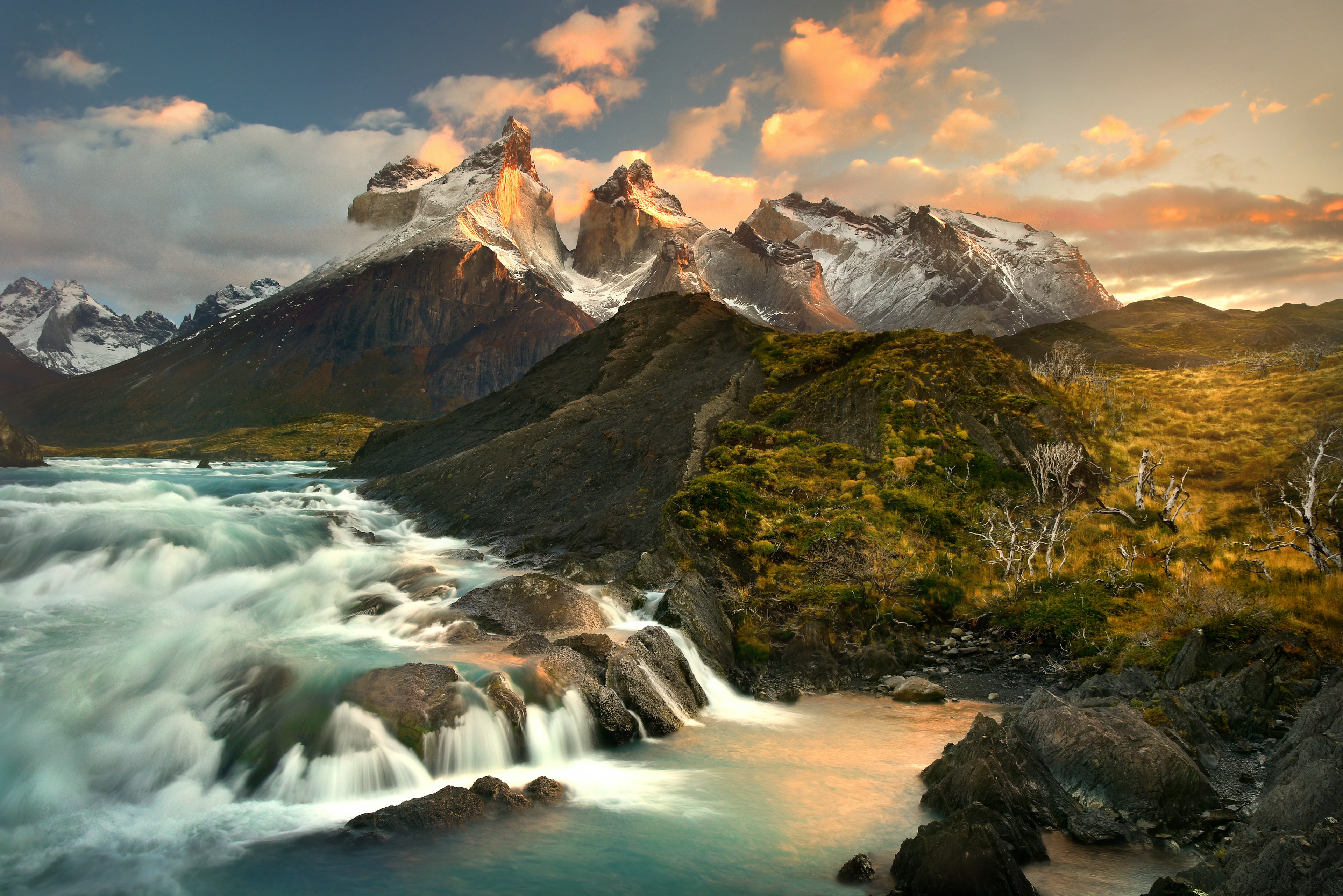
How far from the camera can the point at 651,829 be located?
36.8 ft

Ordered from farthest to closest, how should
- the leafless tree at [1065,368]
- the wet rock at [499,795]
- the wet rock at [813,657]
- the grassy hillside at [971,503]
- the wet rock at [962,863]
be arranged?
the leafless tree at [1065,368] < the wet rock at [813,657] < the grassy hillside at [971,503] < the wet rock at [499,795] < the wet rock at [962,863]

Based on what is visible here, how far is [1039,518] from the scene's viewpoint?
80.7 ft

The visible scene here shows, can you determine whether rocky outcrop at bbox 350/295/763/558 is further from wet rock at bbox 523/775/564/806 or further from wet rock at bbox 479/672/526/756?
wet rock at bbox 523/775/564/806

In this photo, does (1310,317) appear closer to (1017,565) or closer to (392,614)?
(1017,565)

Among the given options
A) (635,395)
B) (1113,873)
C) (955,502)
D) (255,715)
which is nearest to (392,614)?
(255,715)

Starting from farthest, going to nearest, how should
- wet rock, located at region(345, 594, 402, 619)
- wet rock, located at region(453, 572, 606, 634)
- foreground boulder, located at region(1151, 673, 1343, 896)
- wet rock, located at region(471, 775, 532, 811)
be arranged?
1. wet rock, located at region(345, 594, 402, 619)
2. wet rock, located at region(453, 572, 606, 634)
3. wet rock, located at region(471, 775, 532, 811)
4. foreground boulder, located at region(1151, 673, 1343, 896)

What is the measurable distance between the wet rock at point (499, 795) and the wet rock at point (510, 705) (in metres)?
1.56

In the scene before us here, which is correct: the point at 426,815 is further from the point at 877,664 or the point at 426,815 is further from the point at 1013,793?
the point at 877,664

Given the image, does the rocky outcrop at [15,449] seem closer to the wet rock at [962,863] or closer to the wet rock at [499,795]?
the wet rock at [499,795]

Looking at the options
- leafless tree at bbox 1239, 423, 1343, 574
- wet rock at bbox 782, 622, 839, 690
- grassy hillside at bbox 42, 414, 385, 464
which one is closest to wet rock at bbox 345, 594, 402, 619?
wet rock at bbox 782, 622, 839, 690

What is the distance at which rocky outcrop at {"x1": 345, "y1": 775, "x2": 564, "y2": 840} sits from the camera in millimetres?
10766

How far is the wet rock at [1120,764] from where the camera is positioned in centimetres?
1033

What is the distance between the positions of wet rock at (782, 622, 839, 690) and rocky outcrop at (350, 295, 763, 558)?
8.30 meters

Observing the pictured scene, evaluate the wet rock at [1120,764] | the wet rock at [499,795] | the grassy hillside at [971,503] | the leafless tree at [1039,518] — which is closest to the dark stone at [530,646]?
the wet rock at [499,795]
